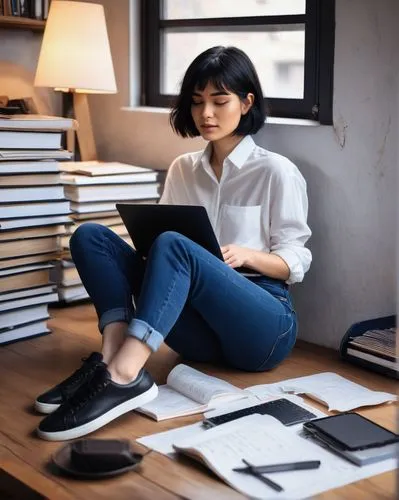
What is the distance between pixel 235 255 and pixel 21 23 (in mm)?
1458

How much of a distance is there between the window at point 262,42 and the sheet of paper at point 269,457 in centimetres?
112

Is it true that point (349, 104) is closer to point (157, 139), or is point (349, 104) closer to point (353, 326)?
point (353, 326)

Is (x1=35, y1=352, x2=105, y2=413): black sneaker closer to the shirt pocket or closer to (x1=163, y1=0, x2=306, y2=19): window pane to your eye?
the shirt pocket

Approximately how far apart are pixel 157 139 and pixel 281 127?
674mm

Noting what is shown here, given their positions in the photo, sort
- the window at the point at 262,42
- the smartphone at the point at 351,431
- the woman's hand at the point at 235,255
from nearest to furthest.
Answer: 1. the smartphone at the point at 351,431
2. the woman's hand at the point at 235,255
3. the window at the point at 262,42

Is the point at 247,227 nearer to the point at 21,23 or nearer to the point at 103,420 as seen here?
the point at 103,420

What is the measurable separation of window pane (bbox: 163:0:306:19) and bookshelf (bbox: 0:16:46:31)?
48cm

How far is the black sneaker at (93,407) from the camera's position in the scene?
2.12m

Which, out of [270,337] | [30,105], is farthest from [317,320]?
[30,105]

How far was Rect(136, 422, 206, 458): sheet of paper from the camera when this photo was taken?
2055mm

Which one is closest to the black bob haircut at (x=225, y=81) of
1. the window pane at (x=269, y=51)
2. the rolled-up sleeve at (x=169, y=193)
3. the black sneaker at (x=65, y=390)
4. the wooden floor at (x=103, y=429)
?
the rolled-up sleeve at (x=169, y=193)

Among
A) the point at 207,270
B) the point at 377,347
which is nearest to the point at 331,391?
the point at 377,347

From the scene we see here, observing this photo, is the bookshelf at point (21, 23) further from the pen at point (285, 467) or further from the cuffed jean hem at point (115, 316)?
the pen at point (285, 467)

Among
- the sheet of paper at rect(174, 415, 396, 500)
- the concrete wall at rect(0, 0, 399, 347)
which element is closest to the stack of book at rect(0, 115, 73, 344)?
the concrete wall at rect(0, 0, 399, 347)
